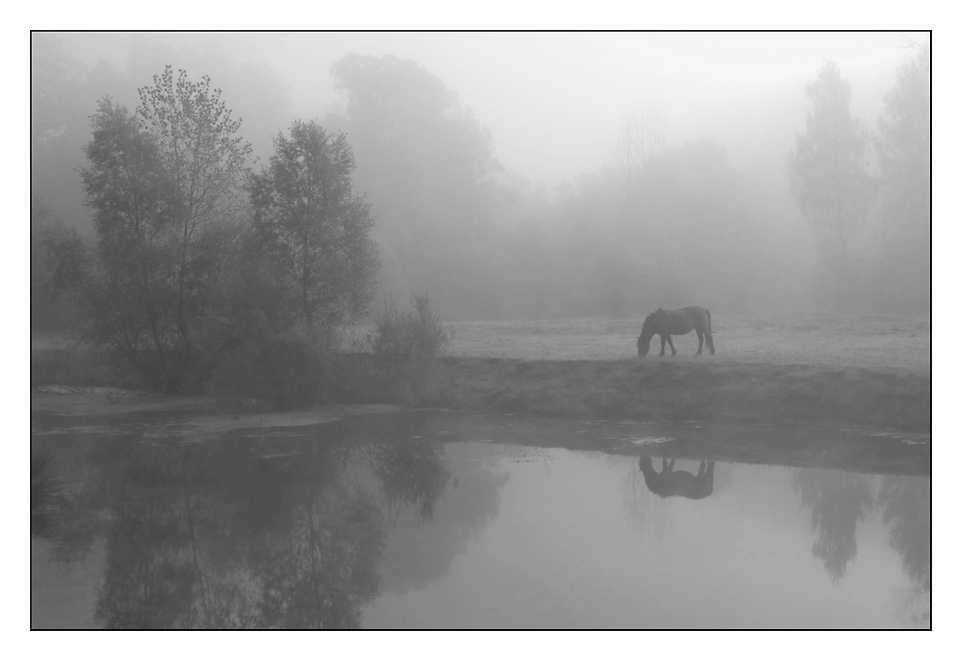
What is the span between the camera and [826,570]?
22.0ft

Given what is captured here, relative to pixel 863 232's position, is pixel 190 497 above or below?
below

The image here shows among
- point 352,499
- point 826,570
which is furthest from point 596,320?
point 826,570

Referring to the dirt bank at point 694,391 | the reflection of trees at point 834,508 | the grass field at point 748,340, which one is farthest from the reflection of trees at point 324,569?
the grass field at point 748,340

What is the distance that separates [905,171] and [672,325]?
19799 mm

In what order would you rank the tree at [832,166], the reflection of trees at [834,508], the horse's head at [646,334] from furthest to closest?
the tree at [832,166] → the horse's head at [646,334] → the reflection of trees at [834,508]

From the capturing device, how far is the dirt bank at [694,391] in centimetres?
1241

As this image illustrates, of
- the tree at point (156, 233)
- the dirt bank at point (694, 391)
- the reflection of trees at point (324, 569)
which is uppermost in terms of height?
the tree at point (156, 233)

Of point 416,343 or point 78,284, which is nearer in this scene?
point 416,343

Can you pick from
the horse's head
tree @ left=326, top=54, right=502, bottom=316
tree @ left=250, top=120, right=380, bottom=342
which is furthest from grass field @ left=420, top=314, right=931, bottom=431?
tree @ left=326, top=54, right=502, bottom=316

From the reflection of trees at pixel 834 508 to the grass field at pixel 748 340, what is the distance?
11.5 ft

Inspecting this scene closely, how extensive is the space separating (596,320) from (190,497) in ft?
62.4

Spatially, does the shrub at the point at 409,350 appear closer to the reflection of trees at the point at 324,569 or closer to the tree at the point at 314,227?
the tree at the point at 314,227

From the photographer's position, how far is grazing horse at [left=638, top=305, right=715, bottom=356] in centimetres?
1617

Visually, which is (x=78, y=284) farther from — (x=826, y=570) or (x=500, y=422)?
(x=826, y=570)
